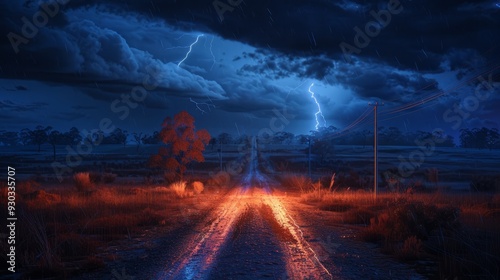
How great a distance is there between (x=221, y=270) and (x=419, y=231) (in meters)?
7.17

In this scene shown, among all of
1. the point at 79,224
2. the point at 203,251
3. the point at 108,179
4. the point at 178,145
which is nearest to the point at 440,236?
the point at 203,251

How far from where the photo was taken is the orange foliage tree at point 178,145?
119 ft

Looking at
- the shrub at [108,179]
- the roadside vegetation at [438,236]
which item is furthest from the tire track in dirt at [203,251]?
the shrub at [108,179]

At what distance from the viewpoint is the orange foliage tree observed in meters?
36.3

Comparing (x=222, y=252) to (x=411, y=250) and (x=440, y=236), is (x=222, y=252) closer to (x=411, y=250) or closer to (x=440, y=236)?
(x=411, y=250)

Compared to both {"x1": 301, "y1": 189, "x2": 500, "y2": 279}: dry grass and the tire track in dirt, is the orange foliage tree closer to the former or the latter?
the tire track in dirt

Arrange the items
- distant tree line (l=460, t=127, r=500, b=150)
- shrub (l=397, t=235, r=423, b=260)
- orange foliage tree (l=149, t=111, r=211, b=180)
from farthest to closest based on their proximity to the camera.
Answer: distant tree line (l=460, t=127, r=500, b=150) → orange foliage tree (l=149, t=111, r=211, b=180) → shrub (l=397, t=235, r=423, b=260)

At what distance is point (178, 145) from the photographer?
36281mm

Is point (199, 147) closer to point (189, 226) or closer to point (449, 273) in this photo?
point (189, 226)

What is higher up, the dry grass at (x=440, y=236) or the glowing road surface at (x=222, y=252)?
the dry grass at (x=440, y=236)

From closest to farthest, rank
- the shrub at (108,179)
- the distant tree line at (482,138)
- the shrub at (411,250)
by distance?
the shrub at (411,250) < the shrub at (108,179) < the distant tree line at (482,138)

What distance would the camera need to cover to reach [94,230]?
1387 centimetres

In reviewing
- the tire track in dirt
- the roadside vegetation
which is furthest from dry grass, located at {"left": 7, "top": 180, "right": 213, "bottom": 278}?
the roadside vegetation

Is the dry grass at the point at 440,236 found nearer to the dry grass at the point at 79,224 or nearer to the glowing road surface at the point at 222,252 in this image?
the glowing road surface at the point at 222,252
